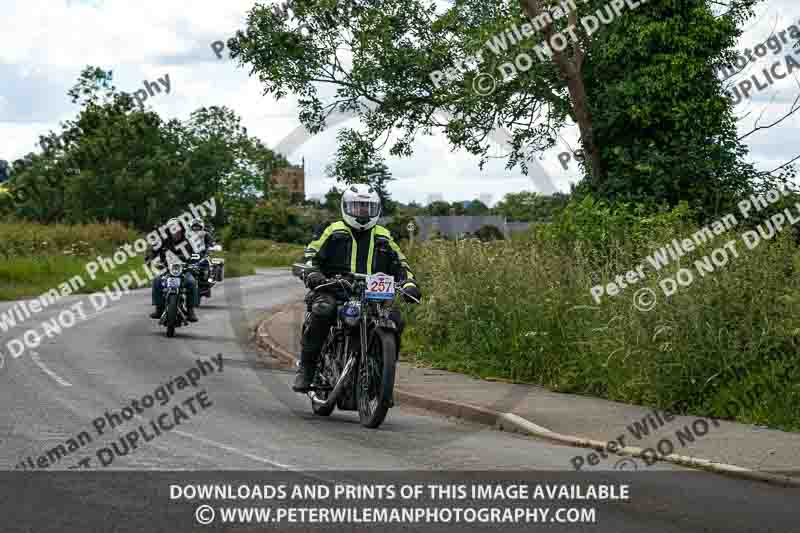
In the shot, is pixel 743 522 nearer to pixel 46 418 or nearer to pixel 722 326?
pixel 722 326

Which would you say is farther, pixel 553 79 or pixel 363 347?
pixel 553 79

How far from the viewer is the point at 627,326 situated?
45.6 ft

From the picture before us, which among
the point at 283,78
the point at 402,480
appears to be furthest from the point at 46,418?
the point at 283,78

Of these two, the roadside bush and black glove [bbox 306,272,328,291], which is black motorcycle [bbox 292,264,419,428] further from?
the roadside bush

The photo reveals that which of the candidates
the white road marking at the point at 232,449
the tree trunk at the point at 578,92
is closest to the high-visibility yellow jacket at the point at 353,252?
the white road marking at the point at 232,449

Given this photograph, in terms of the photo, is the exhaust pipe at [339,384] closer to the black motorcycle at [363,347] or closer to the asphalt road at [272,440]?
the black motorcycle at [363,347]

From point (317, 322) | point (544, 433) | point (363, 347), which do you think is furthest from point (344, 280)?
point (544, 433)

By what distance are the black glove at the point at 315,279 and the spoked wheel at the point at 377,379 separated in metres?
0.80

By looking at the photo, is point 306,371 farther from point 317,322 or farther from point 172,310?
point 172,310

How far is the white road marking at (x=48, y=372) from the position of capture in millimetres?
15383

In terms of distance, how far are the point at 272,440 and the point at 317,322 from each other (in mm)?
1862

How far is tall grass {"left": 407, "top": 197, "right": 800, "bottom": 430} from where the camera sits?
1251cm

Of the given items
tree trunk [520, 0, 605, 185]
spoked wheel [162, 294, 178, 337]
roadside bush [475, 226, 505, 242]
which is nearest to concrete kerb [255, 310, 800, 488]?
roadside bush [475, 226, 505, 242]

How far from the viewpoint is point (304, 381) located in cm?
1281
